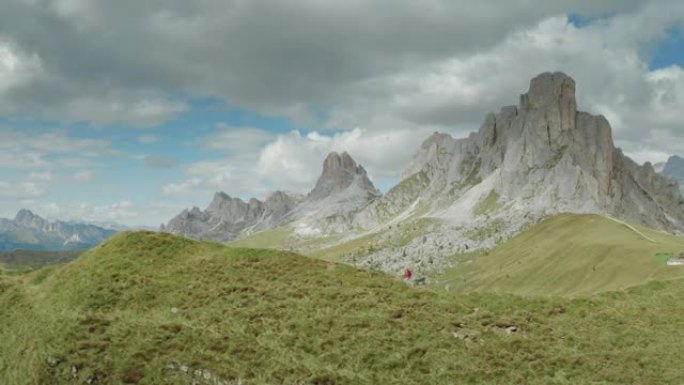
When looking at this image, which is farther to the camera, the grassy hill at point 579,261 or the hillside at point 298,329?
the grassy hill at point 579,261

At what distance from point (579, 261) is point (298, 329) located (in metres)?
120

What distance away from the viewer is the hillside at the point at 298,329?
90.4 ft

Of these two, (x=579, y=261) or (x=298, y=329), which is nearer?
(x=298, y=329)

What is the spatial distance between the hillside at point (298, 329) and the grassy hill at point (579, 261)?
48.6 metres

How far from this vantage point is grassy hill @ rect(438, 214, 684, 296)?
104938 millimetres

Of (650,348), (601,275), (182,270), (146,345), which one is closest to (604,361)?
(650,348)

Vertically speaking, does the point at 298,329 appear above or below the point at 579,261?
below

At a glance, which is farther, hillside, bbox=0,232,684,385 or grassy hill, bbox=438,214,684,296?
grassy hill, bbox=438,214,684,296

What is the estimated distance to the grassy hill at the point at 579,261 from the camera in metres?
105

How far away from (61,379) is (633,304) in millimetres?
35838

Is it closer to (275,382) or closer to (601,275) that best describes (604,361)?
(275,382)

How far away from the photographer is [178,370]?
2769cm

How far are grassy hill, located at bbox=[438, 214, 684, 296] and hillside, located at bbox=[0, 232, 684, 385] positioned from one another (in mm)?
48620

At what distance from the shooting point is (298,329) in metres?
31.2
